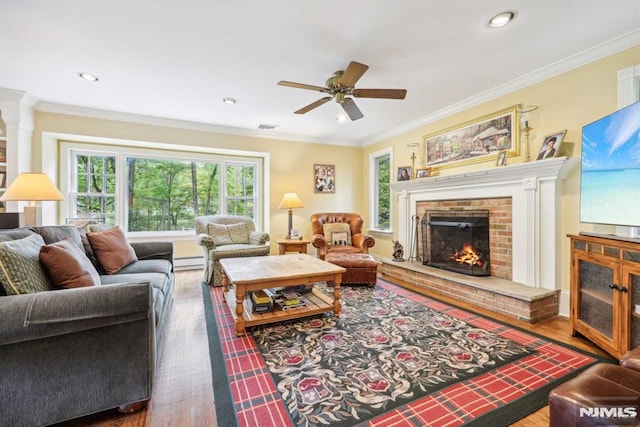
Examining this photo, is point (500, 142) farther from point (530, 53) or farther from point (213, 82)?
point (213, 82)

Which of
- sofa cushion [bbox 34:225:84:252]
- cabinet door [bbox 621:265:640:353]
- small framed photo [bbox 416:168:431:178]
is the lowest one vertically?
cabinet door [bbox 621:265:640:353]

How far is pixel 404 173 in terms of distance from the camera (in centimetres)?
447

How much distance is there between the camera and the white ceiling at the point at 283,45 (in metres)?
1.89

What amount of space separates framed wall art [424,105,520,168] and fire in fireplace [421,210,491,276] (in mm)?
714

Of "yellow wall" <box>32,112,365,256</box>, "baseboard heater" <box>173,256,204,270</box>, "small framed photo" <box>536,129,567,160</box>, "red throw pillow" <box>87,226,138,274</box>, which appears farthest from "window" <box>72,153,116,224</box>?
"small framed photo" <box>536,129,567,160</box>

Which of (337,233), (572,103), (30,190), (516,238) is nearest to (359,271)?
(337,233)

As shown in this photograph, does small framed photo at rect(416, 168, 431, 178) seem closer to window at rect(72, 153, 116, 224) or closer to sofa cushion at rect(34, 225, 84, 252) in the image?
sofa cushion at rect(34, 225, 84, 252)

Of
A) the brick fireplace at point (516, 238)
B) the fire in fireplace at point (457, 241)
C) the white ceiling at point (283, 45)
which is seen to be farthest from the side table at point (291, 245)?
the white ceiling at point (283, 45)

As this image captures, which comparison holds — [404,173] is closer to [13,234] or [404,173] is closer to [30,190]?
[13,234]

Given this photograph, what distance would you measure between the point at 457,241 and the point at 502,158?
116cm

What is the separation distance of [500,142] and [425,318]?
7.27ft

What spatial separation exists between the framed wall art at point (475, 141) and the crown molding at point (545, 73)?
222mm

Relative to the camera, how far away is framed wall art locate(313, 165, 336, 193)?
533 cm

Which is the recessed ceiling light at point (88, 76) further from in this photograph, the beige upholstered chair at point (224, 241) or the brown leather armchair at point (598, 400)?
the brown leather armchair at point (598, 400)
